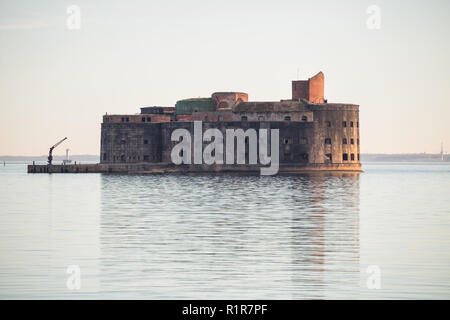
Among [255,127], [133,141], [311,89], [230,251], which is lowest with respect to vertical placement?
[230,251]

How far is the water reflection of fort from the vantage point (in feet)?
47.5

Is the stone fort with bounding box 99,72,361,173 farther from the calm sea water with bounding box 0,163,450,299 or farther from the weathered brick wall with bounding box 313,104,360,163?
the calm sea water with bounding box 0,163,450,299

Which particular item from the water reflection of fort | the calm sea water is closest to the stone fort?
the water reflection of fort

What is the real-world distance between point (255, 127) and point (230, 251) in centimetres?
6311

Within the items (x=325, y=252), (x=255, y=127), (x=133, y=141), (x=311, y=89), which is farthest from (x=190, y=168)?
(x=325, y=252)

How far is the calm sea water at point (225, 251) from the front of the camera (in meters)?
14.4

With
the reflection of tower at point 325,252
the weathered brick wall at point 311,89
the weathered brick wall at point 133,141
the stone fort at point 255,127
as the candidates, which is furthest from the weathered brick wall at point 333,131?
the reflection of tower at point 325,252

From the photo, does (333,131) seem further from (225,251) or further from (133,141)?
(225,251)

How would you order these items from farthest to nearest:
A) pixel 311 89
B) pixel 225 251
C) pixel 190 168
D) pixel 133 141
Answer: pixel 133 141 → pixel 311 89 → pixel 190 168 → pixel 225 251

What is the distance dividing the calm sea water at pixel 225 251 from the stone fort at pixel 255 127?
46.8 m

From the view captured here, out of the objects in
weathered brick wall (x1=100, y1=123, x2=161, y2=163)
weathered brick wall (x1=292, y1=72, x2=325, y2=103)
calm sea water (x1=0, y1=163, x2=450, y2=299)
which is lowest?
calm sea water (x1=0, y1=163, x2=450, y2=299)

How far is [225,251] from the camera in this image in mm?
19547

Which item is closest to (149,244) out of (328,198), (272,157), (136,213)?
(136,213)

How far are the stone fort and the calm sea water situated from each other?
4676 cm
